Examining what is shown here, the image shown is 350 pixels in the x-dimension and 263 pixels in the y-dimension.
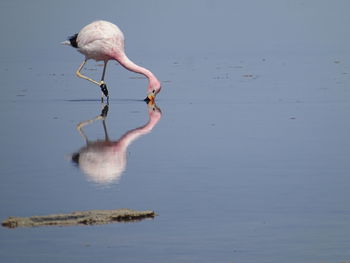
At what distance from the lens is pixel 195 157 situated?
12.3m

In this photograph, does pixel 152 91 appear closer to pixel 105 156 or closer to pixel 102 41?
pixel 102 41

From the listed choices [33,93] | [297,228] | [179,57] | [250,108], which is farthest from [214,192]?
[179,57]

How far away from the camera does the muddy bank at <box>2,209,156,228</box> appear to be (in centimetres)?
893

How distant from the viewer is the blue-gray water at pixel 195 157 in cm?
827

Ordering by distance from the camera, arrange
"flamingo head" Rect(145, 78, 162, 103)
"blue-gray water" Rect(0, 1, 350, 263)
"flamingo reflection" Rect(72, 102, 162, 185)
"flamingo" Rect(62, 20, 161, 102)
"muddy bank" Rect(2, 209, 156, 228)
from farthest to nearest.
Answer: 1. "flamingo" Rect(62, 20, 161, 102)
2. "flamingo head" Rect(145, 78, 162, 103)
3. "flamingo reflection" Rect(72, 102, 162, 185)
4. "muddy bank" Rect(2, 209, 156, 228)
5. "blue-gray water" Rect(0, 1, 350, 263)

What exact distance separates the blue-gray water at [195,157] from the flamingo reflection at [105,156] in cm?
10

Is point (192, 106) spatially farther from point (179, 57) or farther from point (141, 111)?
point (179, 57)

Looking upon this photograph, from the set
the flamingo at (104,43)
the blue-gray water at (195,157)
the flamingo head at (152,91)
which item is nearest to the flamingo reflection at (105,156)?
the blue-gray water at (195,157)

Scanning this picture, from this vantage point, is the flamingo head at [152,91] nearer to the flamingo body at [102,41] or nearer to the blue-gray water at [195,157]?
the blue-gray water at [195,157]

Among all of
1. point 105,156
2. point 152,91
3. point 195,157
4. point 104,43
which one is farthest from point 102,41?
point 195,157

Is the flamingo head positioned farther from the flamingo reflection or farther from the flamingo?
the flamingo reflection

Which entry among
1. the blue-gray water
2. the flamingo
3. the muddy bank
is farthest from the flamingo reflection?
the flamingo

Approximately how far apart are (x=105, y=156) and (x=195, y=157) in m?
0.95

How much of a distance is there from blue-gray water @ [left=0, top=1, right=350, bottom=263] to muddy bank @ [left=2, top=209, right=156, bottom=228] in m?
0.15
